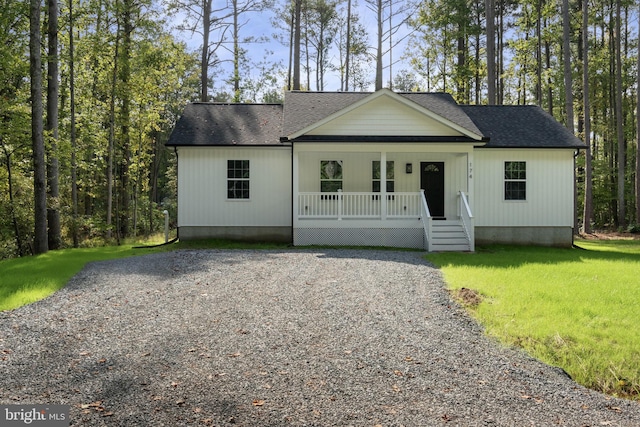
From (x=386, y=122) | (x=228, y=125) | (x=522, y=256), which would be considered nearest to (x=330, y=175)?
(x=386, y=122)

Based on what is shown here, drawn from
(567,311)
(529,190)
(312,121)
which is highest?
(312,121)

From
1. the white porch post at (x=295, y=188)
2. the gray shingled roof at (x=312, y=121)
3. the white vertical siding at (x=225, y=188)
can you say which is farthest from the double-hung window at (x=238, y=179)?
the white porch post at (x=295, y=188)

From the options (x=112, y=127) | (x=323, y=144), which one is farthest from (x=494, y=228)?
(x=112, y=127)

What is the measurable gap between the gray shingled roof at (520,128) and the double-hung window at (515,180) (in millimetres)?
720

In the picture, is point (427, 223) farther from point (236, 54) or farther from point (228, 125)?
point (236, 54)

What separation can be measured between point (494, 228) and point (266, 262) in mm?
8614

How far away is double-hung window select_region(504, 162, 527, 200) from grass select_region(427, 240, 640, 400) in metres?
4.31

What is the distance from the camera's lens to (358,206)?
14.9 m

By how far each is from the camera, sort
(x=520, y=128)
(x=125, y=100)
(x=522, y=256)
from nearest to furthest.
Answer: (x=522, y=256) < (x=520, y=128) < (x=125, y=100)

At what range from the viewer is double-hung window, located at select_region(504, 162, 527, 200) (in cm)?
1538

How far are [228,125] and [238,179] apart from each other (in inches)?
92.4

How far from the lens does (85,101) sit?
2070cm

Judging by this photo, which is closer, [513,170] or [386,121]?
[386,121]

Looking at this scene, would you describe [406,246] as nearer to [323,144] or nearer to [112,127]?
[323,144]
